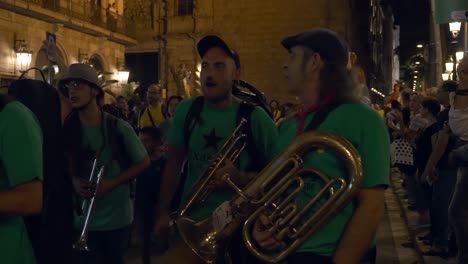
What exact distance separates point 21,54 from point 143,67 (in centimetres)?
1517

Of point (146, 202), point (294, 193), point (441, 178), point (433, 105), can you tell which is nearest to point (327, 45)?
point (294, 193)

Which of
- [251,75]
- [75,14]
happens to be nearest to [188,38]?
[251,75]

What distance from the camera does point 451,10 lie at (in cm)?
785

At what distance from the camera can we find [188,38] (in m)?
33.9

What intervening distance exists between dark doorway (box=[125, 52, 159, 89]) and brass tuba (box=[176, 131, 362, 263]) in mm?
33756

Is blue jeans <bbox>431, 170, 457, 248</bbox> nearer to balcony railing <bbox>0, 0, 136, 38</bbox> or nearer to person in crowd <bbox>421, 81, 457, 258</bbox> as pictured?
person in crowd <bbox>421, 81, 457, 258</bbox>

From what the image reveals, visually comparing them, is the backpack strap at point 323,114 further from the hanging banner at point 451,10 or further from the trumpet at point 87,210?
the hanging banner at point 451,10

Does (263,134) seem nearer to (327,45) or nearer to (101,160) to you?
(327,45)

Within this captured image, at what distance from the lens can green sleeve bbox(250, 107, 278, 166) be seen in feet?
12.4

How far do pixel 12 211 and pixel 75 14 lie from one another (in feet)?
78.8

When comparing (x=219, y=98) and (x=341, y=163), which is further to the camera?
(x=219, y=98)

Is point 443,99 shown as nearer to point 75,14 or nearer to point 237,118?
point 237,118

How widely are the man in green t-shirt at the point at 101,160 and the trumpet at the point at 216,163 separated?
0.99m

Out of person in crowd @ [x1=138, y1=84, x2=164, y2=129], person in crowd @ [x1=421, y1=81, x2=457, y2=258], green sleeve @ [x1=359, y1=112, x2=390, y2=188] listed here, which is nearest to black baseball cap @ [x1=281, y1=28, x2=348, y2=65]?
green sleeve @ [x1=359, y1=112, x2=390, y2=188]
